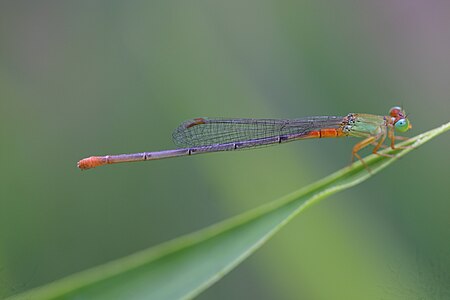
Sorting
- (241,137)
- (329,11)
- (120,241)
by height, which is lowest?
(120,241)

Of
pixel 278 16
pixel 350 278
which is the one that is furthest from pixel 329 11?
pixel 350 278

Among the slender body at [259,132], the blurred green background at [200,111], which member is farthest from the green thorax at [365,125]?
the blurred green background at [200,111]

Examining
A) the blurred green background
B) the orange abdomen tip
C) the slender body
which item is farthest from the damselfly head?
the orange abdomen tip

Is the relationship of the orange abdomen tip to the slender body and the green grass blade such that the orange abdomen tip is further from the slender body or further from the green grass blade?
the green grass blade

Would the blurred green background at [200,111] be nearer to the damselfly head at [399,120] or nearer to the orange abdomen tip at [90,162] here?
the damselfly head at [399,120]

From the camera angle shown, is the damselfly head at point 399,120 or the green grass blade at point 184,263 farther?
the damselfly head at point 399,120

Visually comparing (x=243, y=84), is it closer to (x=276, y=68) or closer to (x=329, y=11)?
(x=276, y=68)
